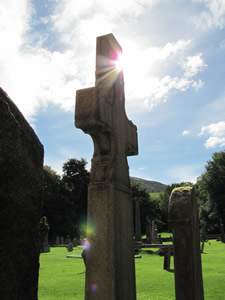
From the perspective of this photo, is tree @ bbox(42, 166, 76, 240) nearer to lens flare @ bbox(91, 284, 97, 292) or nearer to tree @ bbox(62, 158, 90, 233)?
tree @ bbox(62, 158, 90, 233)

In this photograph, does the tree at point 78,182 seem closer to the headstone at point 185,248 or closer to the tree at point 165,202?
the tree at point 165,202

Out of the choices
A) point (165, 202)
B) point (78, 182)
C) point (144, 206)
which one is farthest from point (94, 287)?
point (165, 202)

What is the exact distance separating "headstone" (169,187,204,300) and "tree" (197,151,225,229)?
39.4m

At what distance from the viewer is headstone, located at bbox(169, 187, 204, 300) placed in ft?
16.6

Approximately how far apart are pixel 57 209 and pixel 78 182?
1047 centimetres

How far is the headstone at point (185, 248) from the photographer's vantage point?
16.6 ft

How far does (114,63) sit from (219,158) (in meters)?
44.1

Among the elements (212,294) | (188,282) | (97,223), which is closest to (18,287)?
(97,223)

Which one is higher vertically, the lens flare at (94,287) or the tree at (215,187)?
the tree at (215,187)

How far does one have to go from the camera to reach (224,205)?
4141 centimetres

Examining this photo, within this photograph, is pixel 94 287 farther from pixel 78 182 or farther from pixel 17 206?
pixel 78 182

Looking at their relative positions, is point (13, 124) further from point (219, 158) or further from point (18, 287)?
point (219, 158)

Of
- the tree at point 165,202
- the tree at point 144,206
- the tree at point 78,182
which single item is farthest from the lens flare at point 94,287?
the tree at point 165,202

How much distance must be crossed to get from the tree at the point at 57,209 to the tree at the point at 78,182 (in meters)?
3.18
